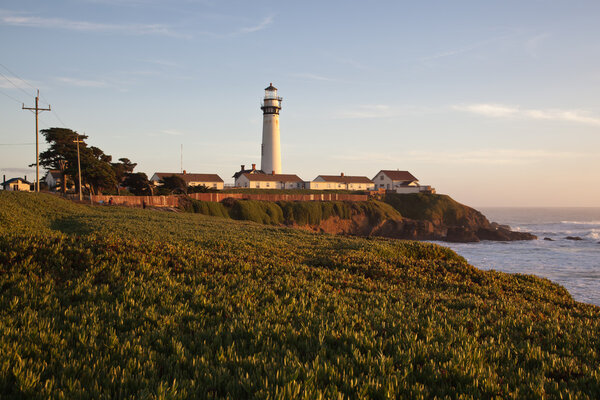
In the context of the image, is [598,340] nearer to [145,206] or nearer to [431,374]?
[431,374]

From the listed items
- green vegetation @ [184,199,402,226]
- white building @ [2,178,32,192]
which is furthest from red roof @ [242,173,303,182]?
white building @ [2,178,32,192]

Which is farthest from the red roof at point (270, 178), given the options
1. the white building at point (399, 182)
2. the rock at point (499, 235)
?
the rock at point (499, 235)

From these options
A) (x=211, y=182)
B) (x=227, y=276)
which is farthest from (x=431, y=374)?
(x=211, y=182)

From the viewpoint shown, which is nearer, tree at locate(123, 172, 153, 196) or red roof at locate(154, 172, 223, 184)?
tree at locate(123, 172, 153, 196)

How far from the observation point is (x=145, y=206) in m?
56.5

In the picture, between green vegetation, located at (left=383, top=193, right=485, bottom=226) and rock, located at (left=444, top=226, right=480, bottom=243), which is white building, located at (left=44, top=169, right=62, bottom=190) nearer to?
green vegetation, located at (left=383, top=193, right=485, bottom=226)

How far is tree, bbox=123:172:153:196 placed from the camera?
64.5m

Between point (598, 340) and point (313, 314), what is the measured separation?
5629 mm

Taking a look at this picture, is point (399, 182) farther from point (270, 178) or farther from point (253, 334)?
point (253, 334)

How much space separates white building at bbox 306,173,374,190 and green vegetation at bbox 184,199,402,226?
27721mm

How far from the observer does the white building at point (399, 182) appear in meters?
110

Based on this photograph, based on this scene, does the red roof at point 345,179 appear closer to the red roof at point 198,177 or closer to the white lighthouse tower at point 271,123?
the white lighthouse tower at point 271,123

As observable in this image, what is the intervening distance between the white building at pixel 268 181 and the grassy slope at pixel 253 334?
9078 cm

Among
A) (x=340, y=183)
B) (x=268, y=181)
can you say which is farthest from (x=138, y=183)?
(x=340, y=183)
